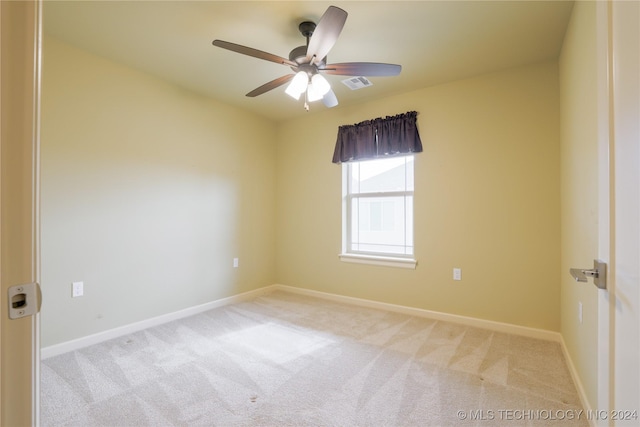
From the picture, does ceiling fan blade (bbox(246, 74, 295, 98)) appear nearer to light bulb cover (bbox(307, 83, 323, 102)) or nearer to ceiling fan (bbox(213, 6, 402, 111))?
ceiling fan (bbox(213, 6, 402, 111))

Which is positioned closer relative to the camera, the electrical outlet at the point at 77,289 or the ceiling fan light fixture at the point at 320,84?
the ceiling fan light fixture at the point at 320,84

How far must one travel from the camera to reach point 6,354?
1.83ft

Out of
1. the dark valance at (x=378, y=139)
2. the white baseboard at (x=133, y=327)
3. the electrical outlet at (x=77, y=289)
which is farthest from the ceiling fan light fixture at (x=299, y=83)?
the electrical outlet at (x=77, y=289)

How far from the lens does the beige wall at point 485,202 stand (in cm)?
261

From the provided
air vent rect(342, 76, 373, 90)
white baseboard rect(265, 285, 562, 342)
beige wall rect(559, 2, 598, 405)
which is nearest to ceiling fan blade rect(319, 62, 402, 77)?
air vent rect(342, 76, 373, 90)

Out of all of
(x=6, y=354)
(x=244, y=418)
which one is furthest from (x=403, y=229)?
(x=6, y=354)

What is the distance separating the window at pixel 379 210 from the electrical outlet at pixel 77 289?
2.67 meters

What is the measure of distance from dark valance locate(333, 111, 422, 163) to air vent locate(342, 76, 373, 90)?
47 cm

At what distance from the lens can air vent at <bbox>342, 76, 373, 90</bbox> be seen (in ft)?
9.68

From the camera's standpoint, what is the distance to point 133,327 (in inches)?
109

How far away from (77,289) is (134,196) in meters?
0.93

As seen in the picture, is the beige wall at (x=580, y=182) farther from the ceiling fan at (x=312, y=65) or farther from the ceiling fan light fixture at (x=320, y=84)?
the ceiling fan light fixture at (x=320, y=84)

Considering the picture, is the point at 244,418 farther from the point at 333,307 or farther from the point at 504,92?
the point at 504,92

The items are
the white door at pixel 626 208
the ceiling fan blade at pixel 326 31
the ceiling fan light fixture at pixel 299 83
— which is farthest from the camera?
the ceiling fan light fixture at pixel 299 83
